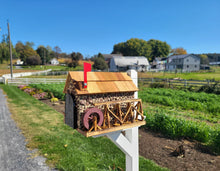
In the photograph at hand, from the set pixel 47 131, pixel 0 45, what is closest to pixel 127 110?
pixel 47 131

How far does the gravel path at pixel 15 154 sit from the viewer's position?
421 centimetres

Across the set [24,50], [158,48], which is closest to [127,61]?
[158,48]

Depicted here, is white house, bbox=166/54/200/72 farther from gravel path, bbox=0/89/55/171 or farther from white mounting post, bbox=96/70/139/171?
white mounting post, bbox=96/70/139/171

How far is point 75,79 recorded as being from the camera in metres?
1.45

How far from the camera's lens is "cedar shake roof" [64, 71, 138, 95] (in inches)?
58.2

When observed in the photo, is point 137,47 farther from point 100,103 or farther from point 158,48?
point 100,103

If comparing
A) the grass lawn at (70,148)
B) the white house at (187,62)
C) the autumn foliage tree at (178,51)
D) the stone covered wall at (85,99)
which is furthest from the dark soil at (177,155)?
the autumn foliage tree at (178,51)

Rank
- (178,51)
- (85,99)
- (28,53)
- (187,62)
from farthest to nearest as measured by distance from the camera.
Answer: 1. (178,51)
2. (28,53)
3. (187,62)
4. (85,99)

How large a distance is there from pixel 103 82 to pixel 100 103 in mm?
224

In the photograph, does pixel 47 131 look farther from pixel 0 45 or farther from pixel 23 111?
pixel 0 45

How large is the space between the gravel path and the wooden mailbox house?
131 inches

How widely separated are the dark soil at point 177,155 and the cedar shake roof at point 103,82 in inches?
130

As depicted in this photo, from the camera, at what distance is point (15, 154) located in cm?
487

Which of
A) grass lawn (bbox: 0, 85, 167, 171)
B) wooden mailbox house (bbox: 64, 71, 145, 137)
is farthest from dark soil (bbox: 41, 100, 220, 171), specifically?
wooden mailbox house (bbox: 64, 71, 145, 137)
